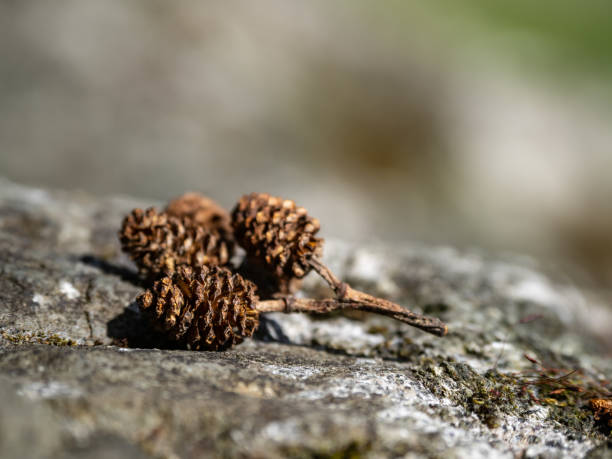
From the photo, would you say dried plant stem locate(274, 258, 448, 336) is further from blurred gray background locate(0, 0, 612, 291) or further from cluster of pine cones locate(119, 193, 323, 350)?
blurred gray background locate(0, 0, 612, 291)

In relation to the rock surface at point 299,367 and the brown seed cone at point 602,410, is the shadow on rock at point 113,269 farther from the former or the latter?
the brown seed cone at point 602,410

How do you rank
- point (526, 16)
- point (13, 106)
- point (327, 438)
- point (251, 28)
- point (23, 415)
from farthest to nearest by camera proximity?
point (526, 16) → point (251, 28) → point (13, 106) → point (327, 438) → point (23, 415)

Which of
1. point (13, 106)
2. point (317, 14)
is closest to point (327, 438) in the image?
point (13, 106)

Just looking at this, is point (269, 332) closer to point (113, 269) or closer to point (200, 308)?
point (200, 308)

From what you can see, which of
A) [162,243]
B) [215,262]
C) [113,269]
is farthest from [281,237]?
[113,269]

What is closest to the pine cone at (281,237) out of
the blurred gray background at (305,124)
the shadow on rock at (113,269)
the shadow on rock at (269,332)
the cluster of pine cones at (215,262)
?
the cluster of pine cones at (215,262)

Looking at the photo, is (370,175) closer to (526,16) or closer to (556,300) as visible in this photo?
(556,300)

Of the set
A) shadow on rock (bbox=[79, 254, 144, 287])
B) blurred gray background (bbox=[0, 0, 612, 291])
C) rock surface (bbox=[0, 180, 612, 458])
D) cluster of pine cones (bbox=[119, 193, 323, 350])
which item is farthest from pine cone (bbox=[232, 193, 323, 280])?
blurred gray background (bbox=[0, 0, 612, 291])
